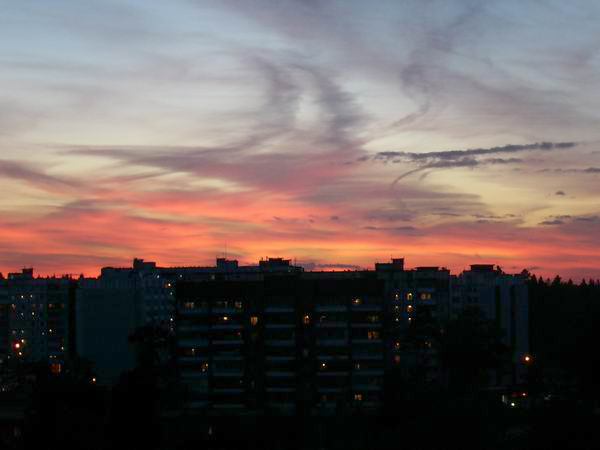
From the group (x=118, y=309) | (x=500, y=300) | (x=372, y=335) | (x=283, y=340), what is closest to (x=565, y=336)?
(x=500, y=300)

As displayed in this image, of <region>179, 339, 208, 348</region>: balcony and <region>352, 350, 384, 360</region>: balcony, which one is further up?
<region>179, 339, 208, 348</region>: balcony

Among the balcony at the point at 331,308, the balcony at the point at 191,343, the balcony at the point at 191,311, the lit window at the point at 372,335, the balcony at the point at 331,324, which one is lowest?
the balcony at the point at 191,343

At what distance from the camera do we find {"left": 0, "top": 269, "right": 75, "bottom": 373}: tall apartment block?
143375 millimetres

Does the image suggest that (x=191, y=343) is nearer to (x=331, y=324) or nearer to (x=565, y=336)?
(x=331, y=324)

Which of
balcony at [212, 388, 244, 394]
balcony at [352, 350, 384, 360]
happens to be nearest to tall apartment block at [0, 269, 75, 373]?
balcony at [212, 388, 244, 394]

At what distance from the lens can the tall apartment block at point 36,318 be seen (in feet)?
470

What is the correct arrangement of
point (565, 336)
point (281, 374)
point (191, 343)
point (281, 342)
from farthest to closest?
point (565, 336), point (191, 343), point (281, 342), point (281, 374)

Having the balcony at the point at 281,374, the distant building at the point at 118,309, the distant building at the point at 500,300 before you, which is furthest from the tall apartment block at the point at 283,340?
the distant building at the point at 118,309

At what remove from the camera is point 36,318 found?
483 feet

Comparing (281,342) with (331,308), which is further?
(331,308)

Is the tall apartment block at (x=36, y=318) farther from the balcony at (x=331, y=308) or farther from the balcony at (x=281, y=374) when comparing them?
the balcony at (x=331, y=308)

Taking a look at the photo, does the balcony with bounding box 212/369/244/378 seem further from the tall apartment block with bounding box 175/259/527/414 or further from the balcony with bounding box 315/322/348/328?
the balcony with bounding box 315/322/348/328

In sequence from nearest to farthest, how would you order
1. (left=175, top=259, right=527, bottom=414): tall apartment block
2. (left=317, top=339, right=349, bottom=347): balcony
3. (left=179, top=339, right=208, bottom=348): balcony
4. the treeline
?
the treeline → (left=175, top=259, right=527, bottom=414): tall apartment block → (left=317, top=339, right=349, bottom=347): balcony → (left=179, top=339, right=208, bottom=348): balcony

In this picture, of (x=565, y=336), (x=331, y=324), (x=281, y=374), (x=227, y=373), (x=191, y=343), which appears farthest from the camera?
(x=565, y=336)
